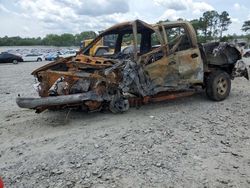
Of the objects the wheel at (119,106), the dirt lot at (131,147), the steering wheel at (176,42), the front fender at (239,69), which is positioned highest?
the steering wheel at (176,42)

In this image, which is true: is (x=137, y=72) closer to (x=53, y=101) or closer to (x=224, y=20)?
(x=53, y=101)

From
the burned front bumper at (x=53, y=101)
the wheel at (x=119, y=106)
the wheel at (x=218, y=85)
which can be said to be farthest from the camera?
the wheel at (x=218, y=85)

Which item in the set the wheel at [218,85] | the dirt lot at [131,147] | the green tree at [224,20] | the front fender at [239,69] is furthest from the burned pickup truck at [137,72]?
the green tree at [224,20]

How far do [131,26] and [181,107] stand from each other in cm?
220

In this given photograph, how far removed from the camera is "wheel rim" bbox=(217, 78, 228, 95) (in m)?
7.81

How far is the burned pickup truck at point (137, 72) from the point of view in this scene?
20.6 feet

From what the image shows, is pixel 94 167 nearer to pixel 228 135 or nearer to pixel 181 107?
pixel 228 135

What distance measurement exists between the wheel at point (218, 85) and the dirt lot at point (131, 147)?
0.42 meters

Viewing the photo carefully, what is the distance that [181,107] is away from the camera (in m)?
7.25

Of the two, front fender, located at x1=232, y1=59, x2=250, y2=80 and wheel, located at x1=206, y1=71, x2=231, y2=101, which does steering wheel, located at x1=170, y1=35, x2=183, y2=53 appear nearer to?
wheel, located at x1=206, y1=71, x2=231, y2=101

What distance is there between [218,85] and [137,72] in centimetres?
240

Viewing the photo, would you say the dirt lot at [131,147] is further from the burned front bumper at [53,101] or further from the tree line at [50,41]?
the tree line at [50,41]

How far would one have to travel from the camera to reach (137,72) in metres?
6.60

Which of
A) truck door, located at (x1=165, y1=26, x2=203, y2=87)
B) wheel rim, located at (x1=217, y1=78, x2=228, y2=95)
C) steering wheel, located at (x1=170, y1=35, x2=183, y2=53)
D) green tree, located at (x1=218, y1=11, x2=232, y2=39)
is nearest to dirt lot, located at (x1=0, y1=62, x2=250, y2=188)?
wheel rim, located at (x1=217, y1=78, x2=228, y2=95)
